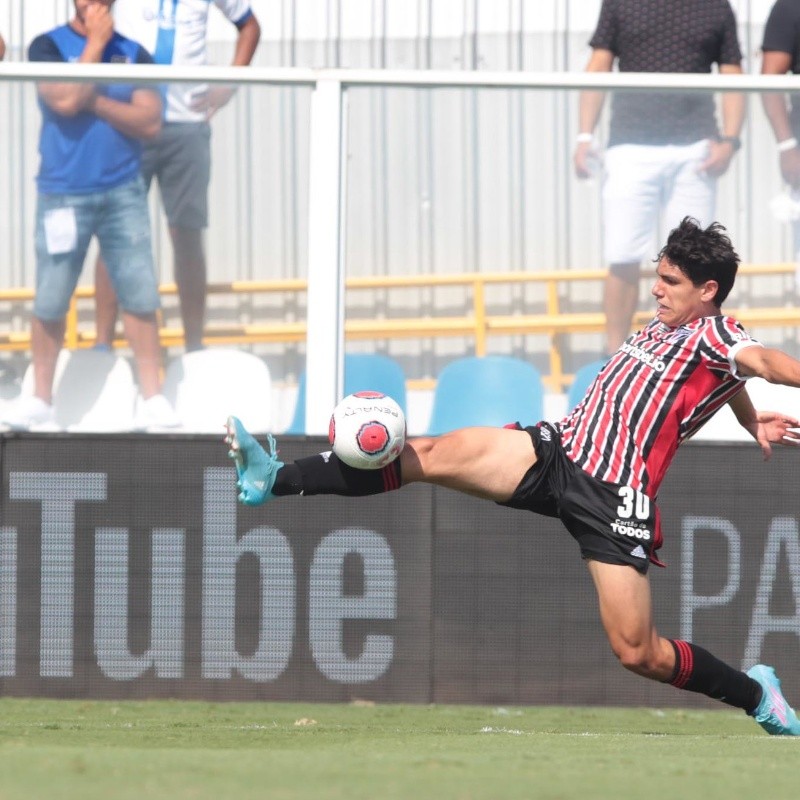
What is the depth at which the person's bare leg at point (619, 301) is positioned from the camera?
7977 millimetres

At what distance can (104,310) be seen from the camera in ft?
26.1

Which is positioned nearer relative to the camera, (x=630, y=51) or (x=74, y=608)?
(x=74, y=608)

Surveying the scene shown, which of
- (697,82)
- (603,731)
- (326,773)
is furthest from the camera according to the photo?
(697,82)

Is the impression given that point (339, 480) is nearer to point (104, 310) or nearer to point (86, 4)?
point (104, 310)

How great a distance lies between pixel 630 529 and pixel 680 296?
96cm

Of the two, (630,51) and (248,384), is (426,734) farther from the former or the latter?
(630,51)

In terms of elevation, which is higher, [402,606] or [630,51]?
[630,51]

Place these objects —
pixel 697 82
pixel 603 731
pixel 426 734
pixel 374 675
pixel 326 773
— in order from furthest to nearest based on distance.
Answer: pixel 697 82
pixel 374 675
pixel 603 731
pixel 426 734
pixel 326 773

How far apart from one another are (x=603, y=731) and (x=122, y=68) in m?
4.25

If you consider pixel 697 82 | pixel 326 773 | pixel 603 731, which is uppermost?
pixel 697 82

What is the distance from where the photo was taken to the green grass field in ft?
12.4

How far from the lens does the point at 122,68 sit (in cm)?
806

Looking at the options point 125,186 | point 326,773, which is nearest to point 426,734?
point 326,773

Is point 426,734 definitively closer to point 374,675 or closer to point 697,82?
point 374,675
